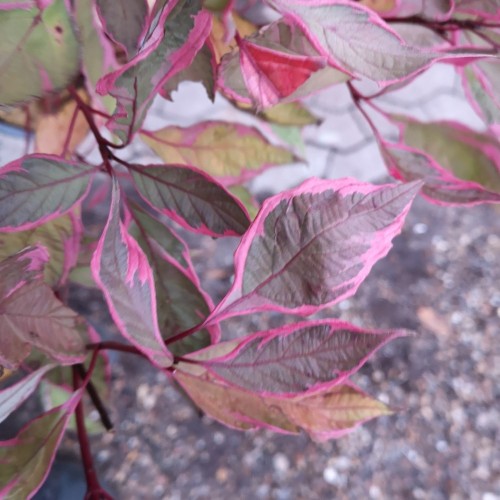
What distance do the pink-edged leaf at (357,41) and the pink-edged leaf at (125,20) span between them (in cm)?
7

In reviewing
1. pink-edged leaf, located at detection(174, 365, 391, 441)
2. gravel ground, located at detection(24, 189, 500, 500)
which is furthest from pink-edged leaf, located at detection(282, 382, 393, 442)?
Answer: gravel ground, located at detection(24, 189, 500, 500)

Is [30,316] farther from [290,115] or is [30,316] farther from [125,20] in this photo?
[290,115]

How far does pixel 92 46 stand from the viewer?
47 centimetres

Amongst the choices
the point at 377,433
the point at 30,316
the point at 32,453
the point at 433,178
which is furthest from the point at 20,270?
the point at 377,433

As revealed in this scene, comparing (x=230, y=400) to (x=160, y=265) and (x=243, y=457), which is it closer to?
(x=160, y=265)

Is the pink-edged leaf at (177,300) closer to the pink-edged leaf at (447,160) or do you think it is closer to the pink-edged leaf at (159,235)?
the pink-edged leaf at (159,235)

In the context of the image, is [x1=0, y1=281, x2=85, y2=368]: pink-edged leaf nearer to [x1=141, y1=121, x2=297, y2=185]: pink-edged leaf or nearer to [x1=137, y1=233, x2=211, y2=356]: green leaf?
[x1=137, y1=233, x2=211, y2=356]: green leaf

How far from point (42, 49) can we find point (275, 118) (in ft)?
0.81

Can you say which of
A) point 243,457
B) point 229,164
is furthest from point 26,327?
point 243,457

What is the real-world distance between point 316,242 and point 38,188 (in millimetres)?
182

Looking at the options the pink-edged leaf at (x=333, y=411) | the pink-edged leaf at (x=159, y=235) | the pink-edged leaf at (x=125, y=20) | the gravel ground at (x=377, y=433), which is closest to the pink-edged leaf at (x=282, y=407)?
the pink-edged leaf at (x=333, y=411)

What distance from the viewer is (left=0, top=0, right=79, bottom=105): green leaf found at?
0.36 metres

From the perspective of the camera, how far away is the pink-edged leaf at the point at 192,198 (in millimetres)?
402

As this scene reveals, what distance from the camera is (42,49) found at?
0.37m
